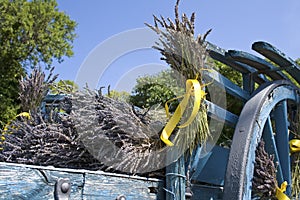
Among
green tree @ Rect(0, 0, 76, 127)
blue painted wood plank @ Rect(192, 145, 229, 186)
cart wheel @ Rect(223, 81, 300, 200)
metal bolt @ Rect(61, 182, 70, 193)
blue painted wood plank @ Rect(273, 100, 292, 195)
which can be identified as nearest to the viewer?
metal bolt @ Rect(61, 182, 70, 193)

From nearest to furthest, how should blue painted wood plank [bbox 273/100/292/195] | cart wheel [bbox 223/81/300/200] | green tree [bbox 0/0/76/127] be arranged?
cart wheel [bbox 223/81/300/200] < blue painted wood plank [bbox 273/100/292/195] < green tree [bbox 0/0/76/127]

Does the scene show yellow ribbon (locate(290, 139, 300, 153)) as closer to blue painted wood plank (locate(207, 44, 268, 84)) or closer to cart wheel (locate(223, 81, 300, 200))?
cart wheel (locate(223, 81, 300, 200))

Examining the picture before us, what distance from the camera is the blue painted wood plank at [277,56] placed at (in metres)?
1.77

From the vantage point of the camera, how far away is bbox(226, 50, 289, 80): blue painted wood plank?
65.2 inches

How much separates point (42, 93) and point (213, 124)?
0.89m

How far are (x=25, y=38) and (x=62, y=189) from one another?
33.9ft

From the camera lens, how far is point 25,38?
35.0 ft

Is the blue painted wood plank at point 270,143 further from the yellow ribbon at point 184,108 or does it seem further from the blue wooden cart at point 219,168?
the yellow ribbon at point 184,108

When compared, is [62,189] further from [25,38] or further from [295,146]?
[25,38]

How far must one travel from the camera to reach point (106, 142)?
1337mm

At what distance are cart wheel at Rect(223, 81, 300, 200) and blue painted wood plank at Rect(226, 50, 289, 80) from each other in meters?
0.11

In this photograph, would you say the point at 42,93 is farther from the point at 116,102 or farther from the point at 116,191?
the point at 116,191

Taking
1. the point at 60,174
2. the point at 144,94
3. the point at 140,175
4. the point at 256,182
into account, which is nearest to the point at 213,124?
the point at 256,182

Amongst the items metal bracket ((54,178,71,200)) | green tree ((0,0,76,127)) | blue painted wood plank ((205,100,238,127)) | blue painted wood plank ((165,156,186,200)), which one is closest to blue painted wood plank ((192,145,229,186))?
blue painted wood plank ((205,100,238,127))
